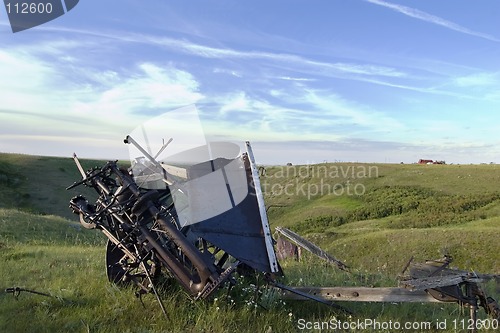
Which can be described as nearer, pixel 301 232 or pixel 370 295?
pixel 370 295

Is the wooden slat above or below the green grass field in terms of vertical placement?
above

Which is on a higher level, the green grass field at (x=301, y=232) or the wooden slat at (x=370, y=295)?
the wooden slat at (x=370, y=295)

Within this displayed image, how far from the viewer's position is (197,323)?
5156mm

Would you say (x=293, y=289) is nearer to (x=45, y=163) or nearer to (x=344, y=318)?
(x=344, y=318)

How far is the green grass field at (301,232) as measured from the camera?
5523 mm

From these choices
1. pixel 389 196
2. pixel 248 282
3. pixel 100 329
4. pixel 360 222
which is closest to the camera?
pixel 100 329

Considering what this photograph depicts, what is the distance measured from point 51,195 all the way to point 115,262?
39398 millimetres

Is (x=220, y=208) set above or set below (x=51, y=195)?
above

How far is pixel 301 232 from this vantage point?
1633 inches

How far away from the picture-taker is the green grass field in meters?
5.52

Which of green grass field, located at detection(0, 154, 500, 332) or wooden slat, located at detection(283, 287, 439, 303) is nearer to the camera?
wooden slat, located at detection(283, 287, 439, 303)

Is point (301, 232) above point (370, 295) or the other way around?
the other way around

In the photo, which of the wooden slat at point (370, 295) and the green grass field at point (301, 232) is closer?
the wooden slat at point (370, 295)

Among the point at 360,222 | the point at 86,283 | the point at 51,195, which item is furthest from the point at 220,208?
the point at 51,195
